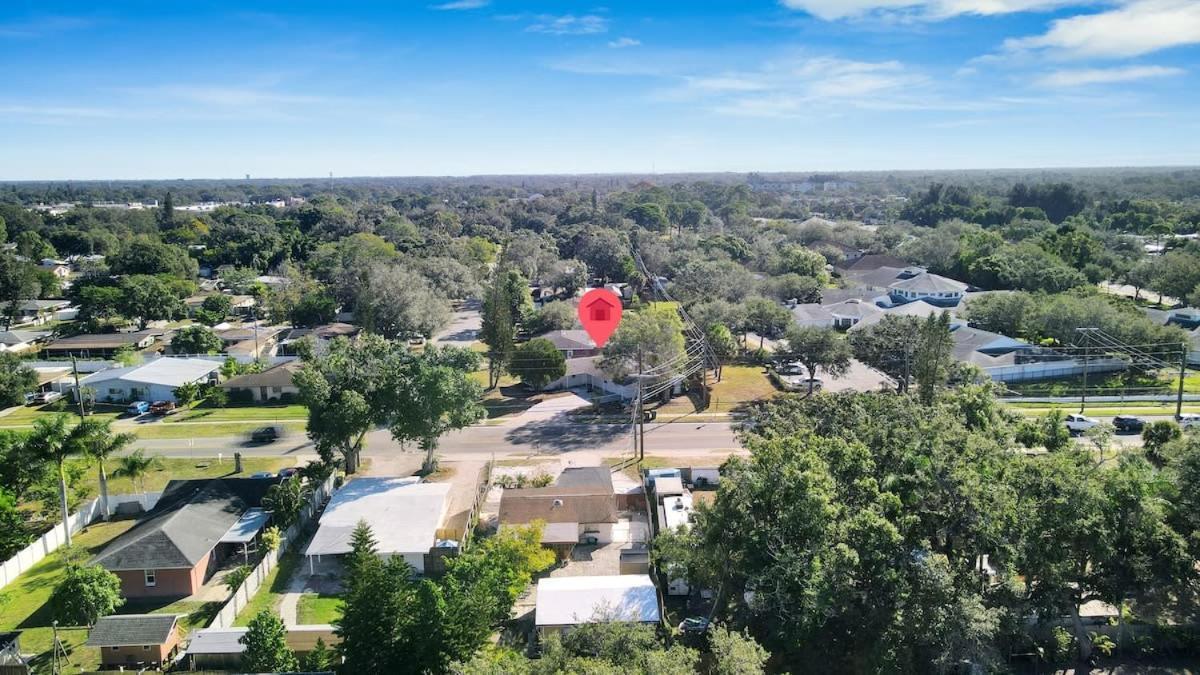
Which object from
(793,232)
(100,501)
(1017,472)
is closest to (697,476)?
(1017,472)

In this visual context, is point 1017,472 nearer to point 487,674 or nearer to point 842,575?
point 842,575

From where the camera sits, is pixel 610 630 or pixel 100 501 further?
pixel 100 501

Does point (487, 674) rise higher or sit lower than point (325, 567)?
higher

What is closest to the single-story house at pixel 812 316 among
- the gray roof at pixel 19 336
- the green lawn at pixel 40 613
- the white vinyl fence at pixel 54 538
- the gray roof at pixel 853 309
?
the gray roof at pixel 853 309

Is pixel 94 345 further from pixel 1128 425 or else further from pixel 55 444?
pixel 1128 425

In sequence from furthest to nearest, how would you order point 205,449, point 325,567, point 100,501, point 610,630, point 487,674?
point 205,449
point 100,501
point 325,567
point 610,630
point 487,674

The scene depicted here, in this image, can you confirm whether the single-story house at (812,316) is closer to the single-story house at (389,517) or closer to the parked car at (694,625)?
the single-story house at (389,517)
